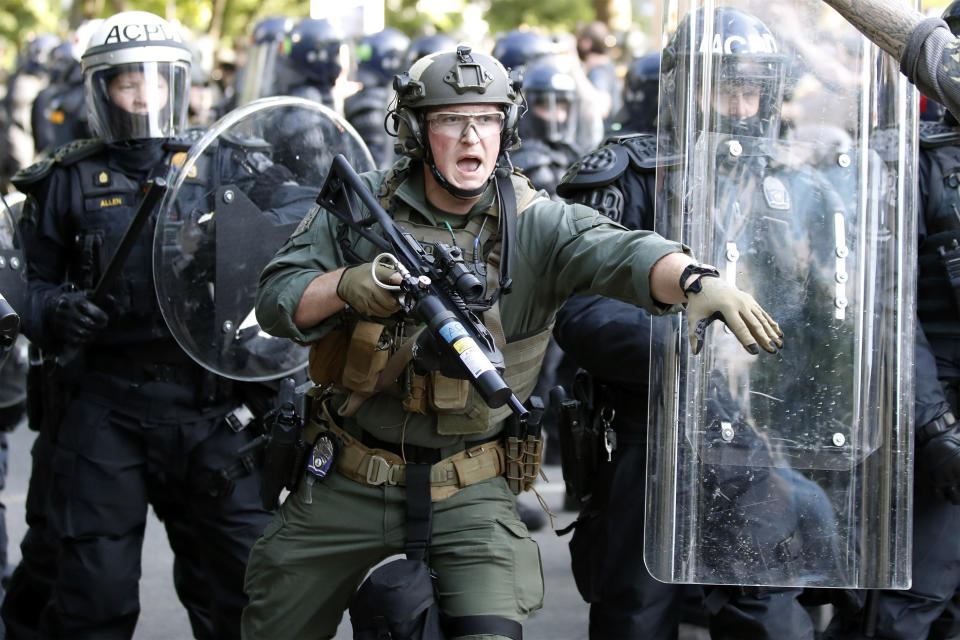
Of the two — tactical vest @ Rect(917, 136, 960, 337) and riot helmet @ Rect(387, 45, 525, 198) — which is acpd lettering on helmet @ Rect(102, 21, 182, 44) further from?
tactical vest @ Rect(917, 136, 960, 337)

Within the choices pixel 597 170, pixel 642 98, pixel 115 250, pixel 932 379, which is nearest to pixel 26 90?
pixel 642 98

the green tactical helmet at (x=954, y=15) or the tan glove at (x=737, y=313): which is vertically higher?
the green tactical helmet at (x=954, y=15)

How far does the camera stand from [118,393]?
177 inches

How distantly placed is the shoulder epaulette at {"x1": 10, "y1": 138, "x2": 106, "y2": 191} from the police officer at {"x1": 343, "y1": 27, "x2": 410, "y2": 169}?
13.5 ft

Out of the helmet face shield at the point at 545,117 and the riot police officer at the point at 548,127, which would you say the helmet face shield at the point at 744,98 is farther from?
the helmet face shield at the point at 545,117

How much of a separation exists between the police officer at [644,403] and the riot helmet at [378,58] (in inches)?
295

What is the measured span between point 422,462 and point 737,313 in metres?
0.99

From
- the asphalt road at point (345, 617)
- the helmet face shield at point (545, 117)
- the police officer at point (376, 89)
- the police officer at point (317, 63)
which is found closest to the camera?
the asphalt road at point (345, 617)

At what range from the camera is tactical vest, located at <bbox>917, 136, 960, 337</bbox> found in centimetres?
412

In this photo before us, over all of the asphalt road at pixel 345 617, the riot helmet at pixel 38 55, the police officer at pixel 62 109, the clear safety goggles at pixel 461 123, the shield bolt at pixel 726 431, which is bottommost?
the asphalt road at pixel 345 617

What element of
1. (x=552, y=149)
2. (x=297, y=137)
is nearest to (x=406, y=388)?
(x=297, y=137)

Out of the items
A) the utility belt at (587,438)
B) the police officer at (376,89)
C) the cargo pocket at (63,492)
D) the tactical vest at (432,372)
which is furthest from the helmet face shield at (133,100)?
the police officer at (376,89)

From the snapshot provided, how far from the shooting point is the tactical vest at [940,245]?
4117mm

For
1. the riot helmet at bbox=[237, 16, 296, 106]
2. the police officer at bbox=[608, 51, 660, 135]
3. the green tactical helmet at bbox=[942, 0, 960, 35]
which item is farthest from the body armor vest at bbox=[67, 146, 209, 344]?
the riot helmet at bbox=[237, 16, 296, 106]
